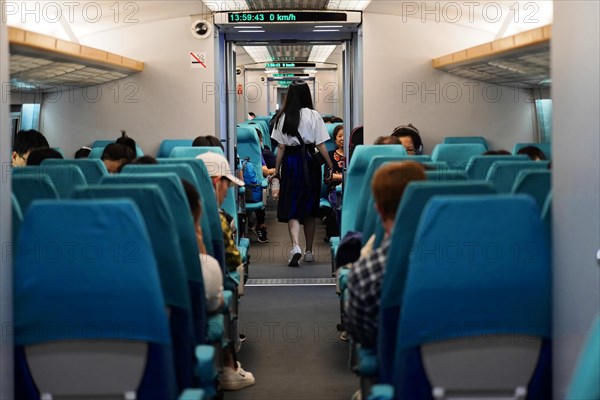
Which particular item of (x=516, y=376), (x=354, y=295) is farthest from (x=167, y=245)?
(x=516, y=376)

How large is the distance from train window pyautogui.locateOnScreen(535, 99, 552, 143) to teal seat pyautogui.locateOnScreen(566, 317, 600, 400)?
7.43m

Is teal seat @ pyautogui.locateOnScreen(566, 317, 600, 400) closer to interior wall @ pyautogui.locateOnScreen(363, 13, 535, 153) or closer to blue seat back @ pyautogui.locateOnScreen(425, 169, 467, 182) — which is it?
blue seat back @ pyautogui.locateOnScreen(425, 169, 467, 182)

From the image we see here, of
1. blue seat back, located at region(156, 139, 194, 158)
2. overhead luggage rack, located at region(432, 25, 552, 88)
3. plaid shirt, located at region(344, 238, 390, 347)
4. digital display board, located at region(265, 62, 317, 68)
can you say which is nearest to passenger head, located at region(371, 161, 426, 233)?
plaid shirt, located at region(344, 238, 390, 347)

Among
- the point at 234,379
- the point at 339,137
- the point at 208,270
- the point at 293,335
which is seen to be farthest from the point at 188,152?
the point at 339,137

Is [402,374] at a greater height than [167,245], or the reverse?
[167,245]

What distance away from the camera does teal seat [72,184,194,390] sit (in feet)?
10.8

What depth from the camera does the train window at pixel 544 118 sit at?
8966 mm

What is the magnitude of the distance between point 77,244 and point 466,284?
1.27 m

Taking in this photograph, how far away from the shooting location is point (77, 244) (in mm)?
2885

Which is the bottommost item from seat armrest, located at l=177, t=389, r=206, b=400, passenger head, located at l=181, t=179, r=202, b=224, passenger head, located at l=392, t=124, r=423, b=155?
seat armrest, located at l=177, t=389, r=206, b=400

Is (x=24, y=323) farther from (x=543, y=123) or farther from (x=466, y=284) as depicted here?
(x=543, y=123)

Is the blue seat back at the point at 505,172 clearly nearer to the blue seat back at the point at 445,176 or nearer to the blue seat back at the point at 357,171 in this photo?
the blue seat back at the point at 445,176

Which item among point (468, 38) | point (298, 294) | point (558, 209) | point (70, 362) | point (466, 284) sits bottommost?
point (298, 294)

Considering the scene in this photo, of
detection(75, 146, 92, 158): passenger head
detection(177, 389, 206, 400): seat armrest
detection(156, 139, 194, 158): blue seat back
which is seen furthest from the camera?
detection(156, 139, 194, 158): blue seat back
